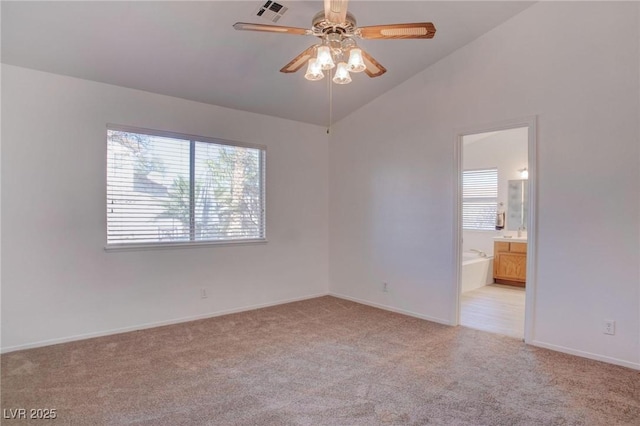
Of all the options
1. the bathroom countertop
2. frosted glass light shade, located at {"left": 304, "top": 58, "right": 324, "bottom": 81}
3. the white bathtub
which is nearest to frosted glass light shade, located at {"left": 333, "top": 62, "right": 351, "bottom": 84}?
frosted glass light shade, located at {"left": 304, "top": 58, "right": 324, "bottom": 81}

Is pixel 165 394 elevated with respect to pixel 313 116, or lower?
lower

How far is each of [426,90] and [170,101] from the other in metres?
2.98

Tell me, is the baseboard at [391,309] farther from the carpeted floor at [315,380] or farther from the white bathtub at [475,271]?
the white bathtub at [475,271]

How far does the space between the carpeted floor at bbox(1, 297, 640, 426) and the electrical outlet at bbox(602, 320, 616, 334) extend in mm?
284

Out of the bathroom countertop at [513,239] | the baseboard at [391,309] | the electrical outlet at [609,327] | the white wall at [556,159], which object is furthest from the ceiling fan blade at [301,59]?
the bathroom countertop at [513,239]

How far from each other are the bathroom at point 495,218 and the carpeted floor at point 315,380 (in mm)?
2160

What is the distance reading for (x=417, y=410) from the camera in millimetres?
2303

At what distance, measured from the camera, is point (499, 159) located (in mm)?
6781

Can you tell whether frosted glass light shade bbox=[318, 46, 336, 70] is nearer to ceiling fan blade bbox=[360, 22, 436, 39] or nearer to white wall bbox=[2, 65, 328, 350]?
ceiling fan blade bbox=[360, 22, 436, 39]

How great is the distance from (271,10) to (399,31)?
1237 millimetres

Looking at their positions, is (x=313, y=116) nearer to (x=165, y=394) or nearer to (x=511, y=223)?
(x=165, y=394)

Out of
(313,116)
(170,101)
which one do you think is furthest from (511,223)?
(170,101)

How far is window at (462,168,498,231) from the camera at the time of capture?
22.6 feet

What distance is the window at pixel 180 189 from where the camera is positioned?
3.76 m
